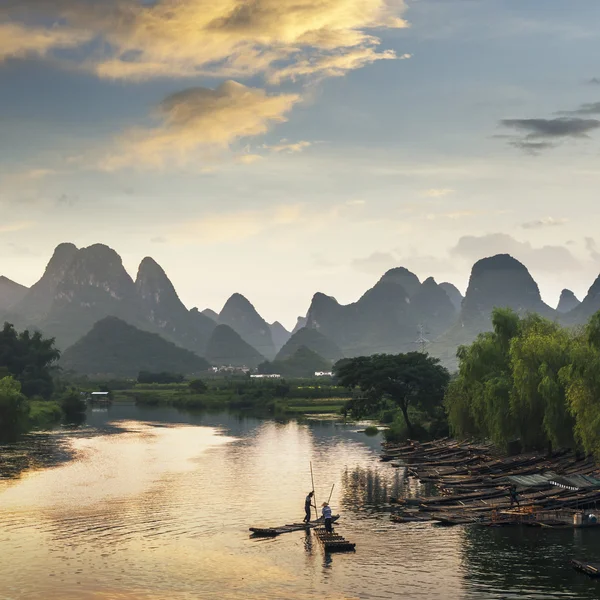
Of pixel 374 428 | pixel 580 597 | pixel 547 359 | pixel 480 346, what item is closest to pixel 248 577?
pixel 580 597

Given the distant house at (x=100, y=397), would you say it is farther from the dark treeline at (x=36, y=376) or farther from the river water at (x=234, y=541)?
the river water at (x=234, y=541)

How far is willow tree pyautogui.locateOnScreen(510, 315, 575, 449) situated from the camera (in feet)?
187

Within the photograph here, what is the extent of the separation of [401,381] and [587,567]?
52619mm

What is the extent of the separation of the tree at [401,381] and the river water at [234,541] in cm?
1232

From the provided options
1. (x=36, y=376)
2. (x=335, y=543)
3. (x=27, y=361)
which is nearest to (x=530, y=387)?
(x=335, y=543)

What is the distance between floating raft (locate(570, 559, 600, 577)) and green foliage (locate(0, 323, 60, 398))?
116893 millimetres

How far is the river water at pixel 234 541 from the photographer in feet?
116

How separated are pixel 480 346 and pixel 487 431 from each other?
25.5 ft

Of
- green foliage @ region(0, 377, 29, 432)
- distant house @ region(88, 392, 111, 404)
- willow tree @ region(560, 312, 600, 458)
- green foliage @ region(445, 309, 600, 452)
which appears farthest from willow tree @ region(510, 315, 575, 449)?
distant house @ region(88, 392, 111, 404)

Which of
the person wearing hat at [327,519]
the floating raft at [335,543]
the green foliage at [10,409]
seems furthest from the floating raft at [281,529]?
the green foliage at [10,409]

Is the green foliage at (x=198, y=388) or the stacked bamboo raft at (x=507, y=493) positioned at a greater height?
the green foliage at (x=198, y=388)

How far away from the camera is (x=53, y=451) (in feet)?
274

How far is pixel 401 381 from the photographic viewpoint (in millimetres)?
88062

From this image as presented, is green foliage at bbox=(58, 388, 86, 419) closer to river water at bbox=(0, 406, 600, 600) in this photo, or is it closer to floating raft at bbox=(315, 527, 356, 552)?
river water at bbox=(0, 406, 600, 600)
